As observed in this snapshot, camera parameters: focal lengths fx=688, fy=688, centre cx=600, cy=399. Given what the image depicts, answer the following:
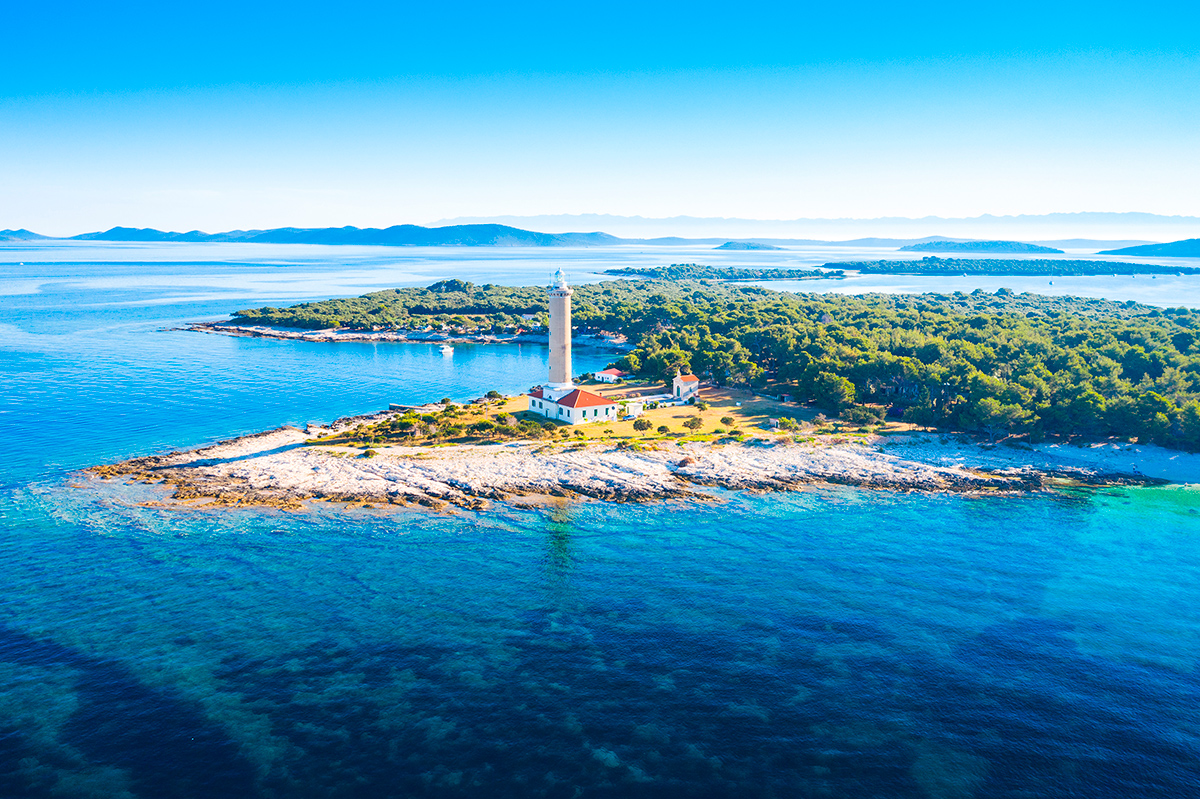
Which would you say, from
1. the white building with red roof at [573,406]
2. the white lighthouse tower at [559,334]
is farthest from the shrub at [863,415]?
the white lighthouse tower at [559,334]

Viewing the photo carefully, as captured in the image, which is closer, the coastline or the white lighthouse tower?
the white lighthouse tower

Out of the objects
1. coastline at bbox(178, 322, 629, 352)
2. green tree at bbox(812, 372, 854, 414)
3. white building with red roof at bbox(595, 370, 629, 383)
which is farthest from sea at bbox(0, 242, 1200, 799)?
coastline at bbox(178, 322, 629, 352)

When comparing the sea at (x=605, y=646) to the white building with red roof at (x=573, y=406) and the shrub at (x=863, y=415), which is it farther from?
the white building with red roof at (x=573, y=406)

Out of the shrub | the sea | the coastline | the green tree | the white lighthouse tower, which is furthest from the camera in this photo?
the coastline

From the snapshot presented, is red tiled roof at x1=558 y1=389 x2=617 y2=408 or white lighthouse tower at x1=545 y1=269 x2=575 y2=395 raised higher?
white lighthouse tower at x1=545 y1=269 x2=575 y2=395

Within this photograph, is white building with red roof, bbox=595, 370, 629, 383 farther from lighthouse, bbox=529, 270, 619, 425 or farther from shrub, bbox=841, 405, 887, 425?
shrub, bbox=841, 405, 887, 425
